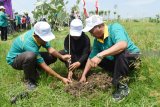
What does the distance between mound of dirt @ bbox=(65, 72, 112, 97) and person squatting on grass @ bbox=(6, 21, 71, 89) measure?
27 centimetres

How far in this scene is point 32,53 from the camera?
5.42m

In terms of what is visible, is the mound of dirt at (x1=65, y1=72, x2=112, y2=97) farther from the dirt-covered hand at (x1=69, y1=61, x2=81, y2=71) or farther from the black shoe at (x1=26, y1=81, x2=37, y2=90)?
the black shoe at (x1=26, y1=81, x2=37, y2=90)

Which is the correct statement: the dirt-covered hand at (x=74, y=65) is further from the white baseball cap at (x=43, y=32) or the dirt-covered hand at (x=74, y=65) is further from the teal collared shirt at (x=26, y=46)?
the white baseball cap at (x=43, y=32)

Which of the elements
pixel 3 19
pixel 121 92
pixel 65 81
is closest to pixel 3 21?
pixel 3 19

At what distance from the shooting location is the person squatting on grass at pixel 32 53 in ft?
17.7

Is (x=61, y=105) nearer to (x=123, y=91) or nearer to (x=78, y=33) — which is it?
(x=123, y=91)

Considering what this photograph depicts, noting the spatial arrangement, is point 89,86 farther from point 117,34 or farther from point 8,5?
point 8,5

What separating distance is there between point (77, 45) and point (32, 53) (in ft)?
2.93

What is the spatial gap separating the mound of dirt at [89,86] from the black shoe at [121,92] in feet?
0.75

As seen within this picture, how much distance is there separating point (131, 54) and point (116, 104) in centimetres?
76

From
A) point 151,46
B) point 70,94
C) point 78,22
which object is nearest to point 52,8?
point 151,46

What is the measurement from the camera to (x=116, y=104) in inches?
189

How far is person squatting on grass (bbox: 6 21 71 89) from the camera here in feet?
17.7

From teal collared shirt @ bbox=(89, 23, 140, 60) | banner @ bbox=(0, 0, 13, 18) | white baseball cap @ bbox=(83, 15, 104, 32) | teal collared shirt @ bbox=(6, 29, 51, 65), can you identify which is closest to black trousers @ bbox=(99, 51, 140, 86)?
teal collared shirt @ bbox=(89, 23, 140, 60)
